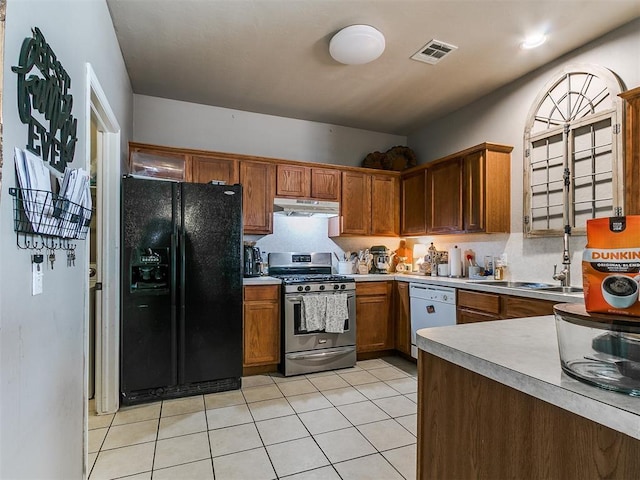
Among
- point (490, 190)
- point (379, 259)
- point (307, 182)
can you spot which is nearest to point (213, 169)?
point (307, 182)

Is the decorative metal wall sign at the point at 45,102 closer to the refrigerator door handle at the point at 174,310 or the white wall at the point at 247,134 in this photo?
the refrigerator door handle at the point at 174,310

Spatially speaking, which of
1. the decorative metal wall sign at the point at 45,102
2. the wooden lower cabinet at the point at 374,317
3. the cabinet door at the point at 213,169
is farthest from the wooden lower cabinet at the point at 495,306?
the decorative metal wall sign at the point at 45,102

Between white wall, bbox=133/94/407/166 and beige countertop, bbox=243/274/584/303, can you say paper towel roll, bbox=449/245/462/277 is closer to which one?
beige countertop, bbox=243/274/584/303

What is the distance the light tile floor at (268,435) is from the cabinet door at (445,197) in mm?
1648

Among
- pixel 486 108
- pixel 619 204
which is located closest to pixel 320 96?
pixel 486 108

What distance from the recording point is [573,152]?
2818 millimetres

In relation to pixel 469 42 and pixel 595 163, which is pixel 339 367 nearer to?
pixel 595 163

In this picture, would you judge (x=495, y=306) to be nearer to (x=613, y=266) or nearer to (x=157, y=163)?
(x=613, y=266)

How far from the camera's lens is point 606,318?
67 cm

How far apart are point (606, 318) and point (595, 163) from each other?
8.59 ft

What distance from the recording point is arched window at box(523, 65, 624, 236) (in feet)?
8.35

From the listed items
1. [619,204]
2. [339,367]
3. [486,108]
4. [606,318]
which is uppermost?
[486,108]

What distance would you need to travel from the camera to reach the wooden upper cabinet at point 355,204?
4074mm

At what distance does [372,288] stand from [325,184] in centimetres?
128
